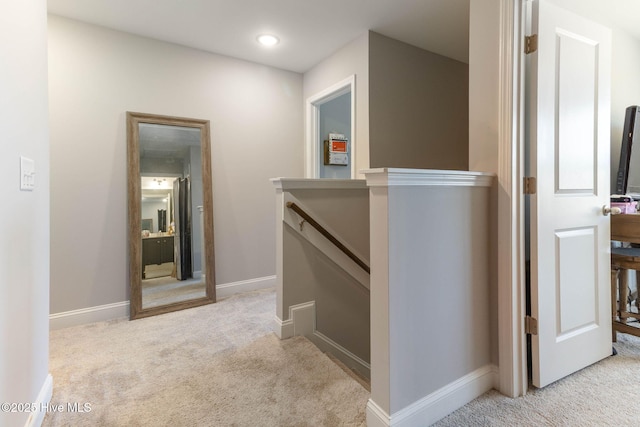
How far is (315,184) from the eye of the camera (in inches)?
89.2

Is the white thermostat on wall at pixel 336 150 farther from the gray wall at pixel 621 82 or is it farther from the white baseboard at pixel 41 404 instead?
the white baseboard at pixel 41 404

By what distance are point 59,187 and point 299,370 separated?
238 cm

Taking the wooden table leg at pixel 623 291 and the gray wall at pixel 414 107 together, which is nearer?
the wooden table leg at pixel 623 291

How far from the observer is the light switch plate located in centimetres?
121

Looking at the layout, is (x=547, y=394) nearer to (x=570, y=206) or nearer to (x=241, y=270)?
(x=570, y=206)

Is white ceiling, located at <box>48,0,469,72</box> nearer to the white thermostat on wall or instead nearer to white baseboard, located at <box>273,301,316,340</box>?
the white thermostat on wall

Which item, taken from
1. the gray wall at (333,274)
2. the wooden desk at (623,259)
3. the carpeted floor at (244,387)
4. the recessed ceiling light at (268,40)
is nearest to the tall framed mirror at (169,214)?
the carpeted floor at (244,387)

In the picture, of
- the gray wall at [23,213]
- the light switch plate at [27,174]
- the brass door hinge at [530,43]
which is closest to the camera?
the gray wall at [23,213]

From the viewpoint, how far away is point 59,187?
2.44 m

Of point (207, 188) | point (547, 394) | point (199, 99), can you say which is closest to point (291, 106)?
point (199, 99)

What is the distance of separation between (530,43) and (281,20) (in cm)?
182

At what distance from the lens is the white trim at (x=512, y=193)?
1.54m

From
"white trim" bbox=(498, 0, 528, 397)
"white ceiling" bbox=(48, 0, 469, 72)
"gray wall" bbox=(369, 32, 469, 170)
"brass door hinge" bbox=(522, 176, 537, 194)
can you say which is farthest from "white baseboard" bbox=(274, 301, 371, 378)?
"white ceiling" bbox=(48, 0, 469, 72)

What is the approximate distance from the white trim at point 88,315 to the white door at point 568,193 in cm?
308
